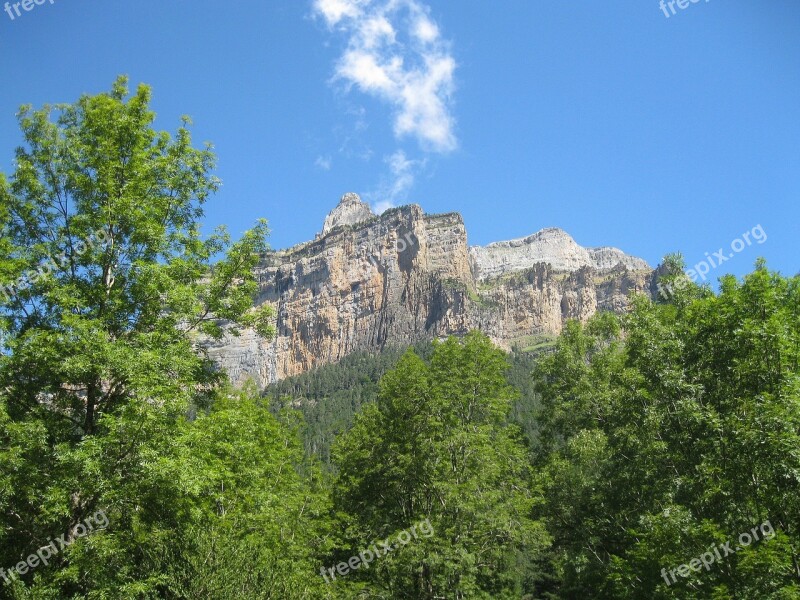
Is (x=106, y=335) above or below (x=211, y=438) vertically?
above

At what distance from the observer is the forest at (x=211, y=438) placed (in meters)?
10.2

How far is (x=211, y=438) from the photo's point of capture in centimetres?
1117

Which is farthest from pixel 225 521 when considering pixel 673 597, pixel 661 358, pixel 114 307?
pixel 661 358

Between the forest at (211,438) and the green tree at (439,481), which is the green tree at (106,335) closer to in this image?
the forest at (211,438)

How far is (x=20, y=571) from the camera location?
10266 mm

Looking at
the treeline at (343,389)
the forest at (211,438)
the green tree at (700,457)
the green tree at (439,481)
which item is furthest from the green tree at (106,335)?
the treeline at (343,389)

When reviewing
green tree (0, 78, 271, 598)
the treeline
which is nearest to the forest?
green tree (0, 78, 271, 598)

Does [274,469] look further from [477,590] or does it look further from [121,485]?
[121,485]

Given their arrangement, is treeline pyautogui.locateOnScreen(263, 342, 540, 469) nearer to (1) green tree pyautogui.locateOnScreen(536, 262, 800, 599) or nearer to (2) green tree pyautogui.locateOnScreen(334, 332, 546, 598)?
(2) green tree pyautogui.locateOnScreen(334, 332, 546, 598)

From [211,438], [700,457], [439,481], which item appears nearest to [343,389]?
[439,481]

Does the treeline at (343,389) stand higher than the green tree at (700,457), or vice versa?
the treeline at (343,389)

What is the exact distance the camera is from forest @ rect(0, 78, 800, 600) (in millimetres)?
10195

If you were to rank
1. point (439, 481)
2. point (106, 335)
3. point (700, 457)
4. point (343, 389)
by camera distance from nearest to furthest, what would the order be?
point (106, 335) → point (700, 457) → point (439, 481) → point (343, 389)

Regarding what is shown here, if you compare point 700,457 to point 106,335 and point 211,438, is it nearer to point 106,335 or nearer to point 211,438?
point 211,438
